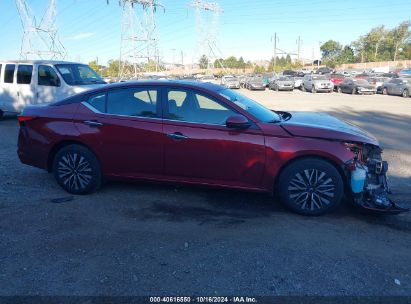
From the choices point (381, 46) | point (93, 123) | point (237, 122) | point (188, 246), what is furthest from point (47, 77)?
point (381, 46)

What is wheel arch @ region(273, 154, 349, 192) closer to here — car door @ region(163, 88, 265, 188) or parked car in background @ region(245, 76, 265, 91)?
car door @ region(163, 88, 265, 188)

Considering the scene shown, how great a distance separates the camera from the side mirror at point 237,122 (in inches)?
177

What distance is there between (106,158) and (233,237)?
2.13m

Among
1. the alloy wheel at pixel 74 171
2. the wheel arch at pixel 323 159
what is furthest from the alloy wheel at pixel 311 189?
the alloy wheel at pixel 74 171

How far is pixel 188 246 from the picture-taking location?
3812 millimetres

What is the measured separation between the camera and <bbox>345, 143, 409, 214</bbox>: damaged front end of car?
14.4 feet

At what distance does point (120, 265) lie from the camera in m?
3.44

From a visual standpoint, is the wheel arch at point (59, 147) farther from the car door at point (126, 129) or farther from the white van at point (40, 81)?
the white van at point (40, 81)

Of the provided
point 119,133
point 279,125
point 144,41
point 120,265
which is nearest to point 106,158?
point 119,133

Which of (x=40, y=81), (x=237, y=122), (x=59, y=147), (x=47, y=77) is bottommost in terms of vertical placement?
(x=59, y=147)

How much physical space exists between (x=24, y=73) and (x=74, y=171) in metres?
7.79

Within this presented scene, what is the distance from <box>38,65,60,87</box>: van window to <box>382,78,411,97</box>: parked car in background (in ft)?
78.6

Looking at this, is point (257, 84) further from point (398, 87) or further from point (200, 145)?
point (200, 145)

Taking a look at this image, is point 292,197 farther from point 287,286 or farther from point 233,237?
point 287,286
